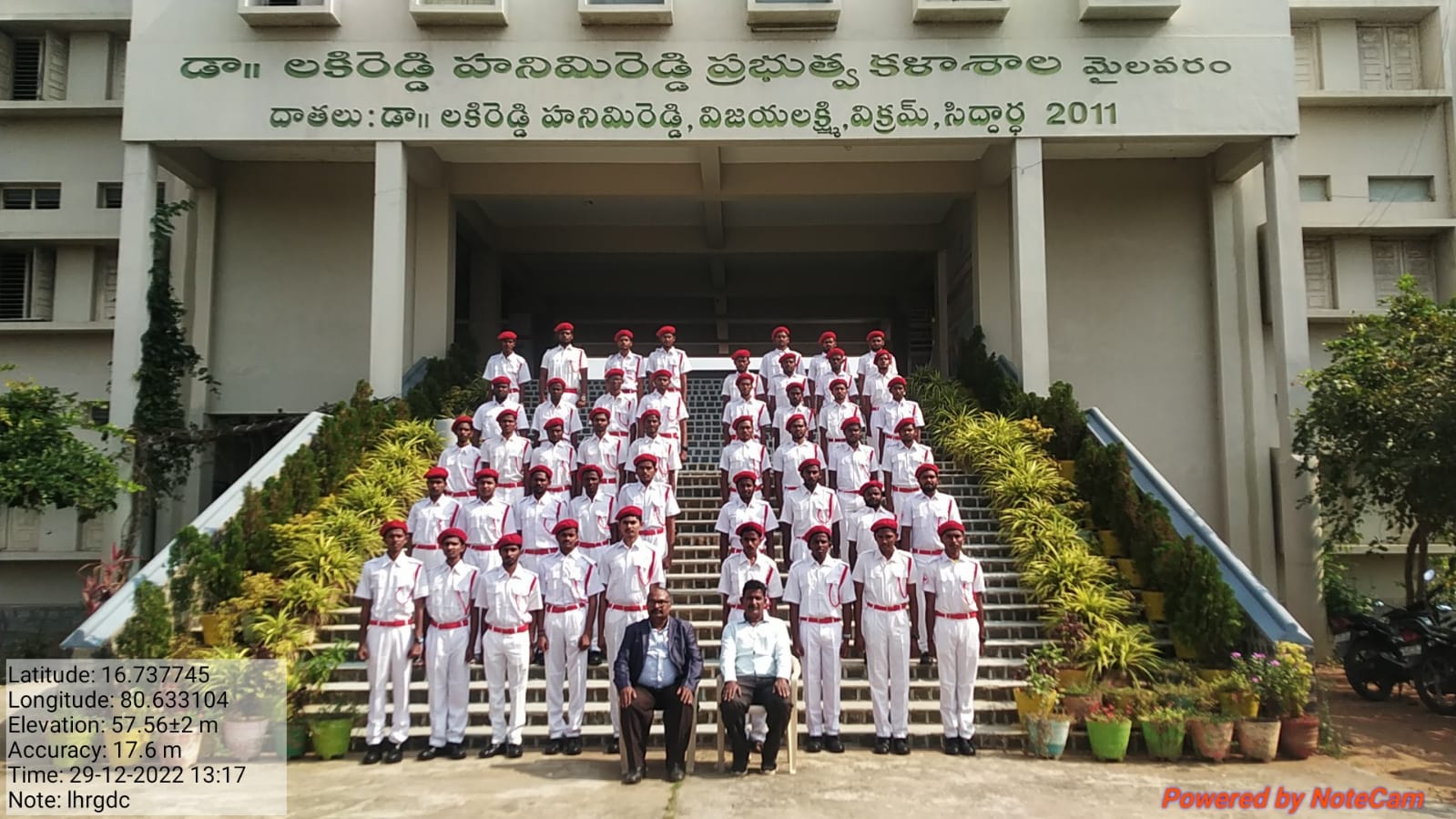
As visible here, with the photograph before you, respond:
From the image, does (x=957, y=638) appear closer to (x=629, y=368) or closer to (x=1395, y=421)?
(x=629, y=368)

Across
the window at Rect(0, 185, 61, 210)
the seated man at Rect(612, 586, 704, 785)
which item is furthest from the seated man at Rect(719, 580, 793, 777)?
the window at Rect(0, 185, 61, 210)

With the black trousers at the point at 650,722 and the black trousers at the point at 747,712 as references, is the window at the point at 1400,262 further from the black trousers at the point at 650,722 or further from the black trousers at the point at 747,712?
the black trousers at the point at 650,722

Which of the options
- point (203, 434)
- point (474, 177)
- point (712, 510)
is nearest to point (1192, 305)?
point (712, 510)

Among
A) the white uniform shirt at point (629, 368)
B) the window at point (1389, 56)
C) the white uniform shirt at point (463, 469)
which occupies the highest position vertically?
the window at point (1389, 56)

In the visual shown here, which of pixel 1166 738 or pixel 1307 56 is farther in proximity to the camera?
pixel 1307 56

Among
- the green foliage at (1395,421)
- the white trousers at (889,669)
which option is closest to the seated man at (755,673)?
the white trousers at (889,669)

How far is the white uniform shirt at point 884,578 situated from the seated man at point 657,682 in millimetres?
819

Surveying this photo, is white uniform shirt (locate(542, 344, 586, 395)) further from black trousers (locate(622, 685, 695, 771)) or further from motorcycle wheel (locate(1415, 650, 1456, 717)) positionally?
motorcycle wheel (locate(1415, 650, 1456, 717))

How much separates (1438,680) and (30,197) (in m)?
17.4

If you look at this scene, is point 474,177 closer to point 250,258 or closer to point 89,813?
point 250,258

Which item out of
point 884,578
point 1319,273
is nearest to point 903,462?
point 884,578

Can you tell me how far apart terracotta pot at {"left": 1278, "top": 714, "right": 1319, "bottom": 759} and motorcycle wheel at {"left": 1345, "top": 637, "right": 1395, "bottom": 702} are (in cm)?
259

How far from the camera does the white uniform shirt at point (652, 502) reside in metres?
7.64

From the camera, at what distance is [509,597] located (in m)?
6.43
